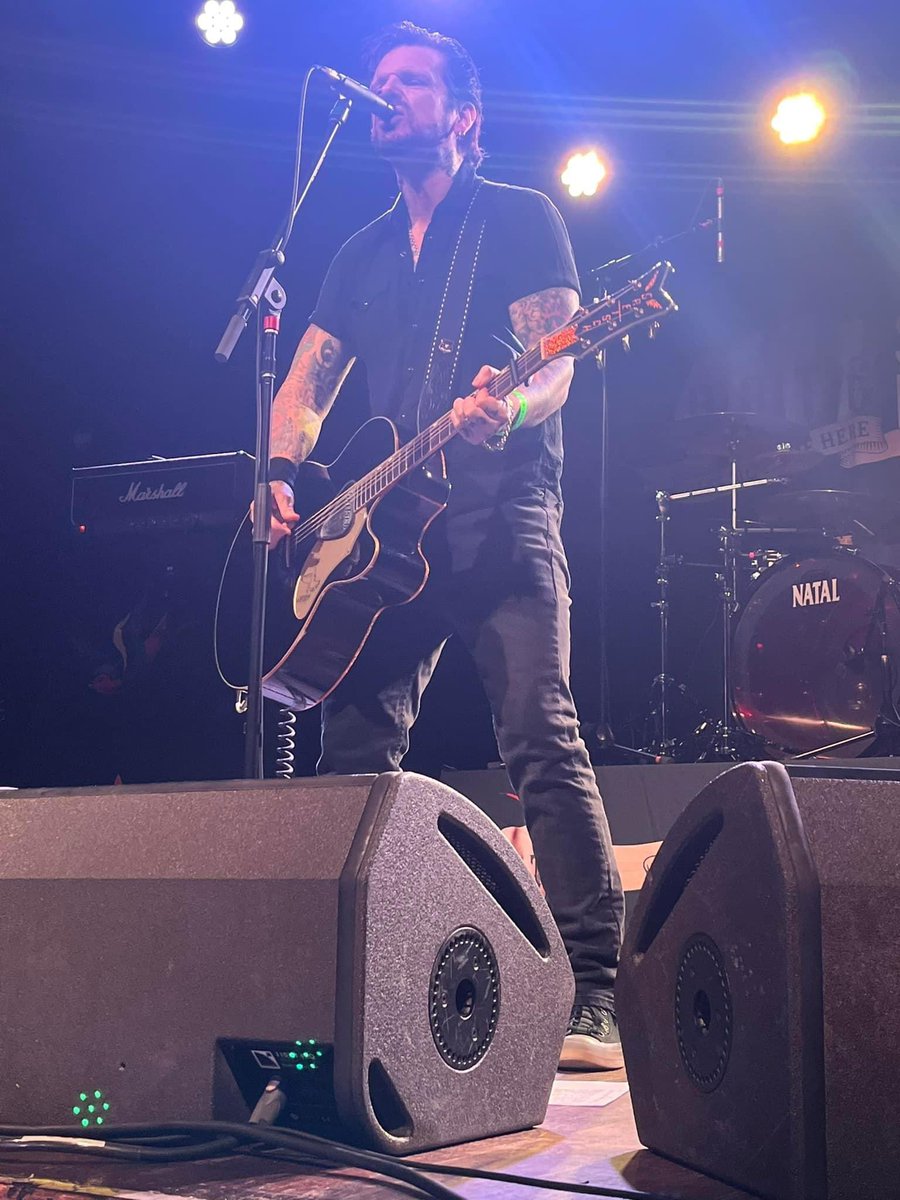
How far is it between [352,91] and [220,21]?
5.55ft

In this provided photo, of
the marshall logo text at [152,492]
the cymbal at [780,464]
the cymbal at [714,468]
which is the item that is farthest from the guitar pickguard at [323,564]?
the cymbal at [780,464]

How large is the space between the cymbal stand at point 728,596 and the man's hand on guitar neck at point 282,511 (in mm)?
1989

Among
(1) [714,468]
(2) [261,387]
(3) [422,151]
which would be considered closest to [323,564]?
(2) [261,387]

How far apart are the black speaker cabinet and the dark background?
8.85 ft

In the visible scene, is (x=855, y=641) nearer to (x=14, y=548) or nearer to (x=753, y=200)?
(x=753, y=200)

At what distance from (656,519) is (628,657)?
609 mm

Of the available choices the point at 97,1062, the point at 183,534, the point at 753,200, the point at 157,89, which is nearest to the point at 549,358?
the point at 183,534

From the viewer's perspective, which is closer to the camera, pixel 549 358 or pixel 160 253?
pixel 549 358

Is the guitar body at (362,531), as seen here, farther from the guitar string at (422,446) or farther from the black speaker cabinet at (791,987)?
the black speaker cabinet at (791,987)

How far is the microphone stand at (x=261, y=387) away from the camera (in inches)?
107

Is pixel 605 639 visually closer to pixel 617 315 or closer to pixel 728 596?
pixel 728 596

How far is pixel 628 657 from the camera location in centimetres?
511

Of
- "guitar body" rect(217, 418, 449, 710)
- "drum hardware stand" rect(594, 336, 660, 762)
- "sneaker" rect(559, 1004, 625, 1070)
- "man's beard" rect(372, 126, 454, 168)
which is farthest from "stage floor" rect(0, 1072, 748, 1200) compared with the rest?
"drum hardware stand" rect(594, 336, 660, 762)

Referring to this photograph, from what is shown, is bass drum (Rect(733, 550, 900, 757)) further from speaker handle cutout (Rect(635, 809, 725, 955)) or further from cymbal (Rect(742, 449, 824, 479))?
speaker handle cutout (Rect(635, 809, 725, 955))
